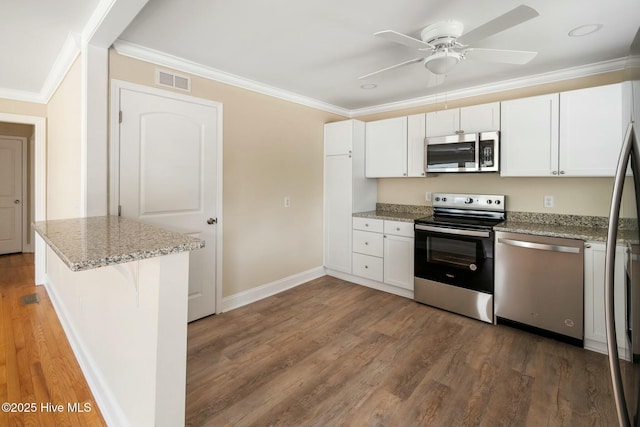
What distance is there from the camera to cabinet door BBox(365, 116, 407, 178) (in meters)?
3.79

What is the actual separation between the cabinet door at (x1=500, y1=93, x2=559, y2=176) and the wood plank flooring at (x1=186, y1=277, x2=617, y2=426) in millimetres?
1541

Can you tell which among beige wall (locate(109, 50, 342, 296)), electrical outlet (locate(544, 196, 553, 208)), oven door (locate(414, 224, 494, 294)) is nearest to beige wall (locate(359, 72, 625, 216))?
electrical outlet (locate(544, 196, 553, 208))

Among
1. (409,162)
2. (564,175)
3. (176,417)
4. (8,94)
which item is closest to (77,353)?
(176,417)

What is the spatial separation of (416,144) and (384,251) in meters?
1.35

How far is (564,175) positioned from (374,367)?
7.82 feet

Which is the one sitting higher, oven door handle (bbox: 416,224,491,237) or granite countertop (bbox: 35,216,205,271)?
granite countertop (bbox: 35,216,205,271)

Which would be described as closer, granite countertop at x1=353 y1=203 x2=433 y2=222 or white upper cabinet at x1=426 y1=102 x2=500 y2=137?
white upper cabinet at x1=426 y1=102 x2=500 y2=137

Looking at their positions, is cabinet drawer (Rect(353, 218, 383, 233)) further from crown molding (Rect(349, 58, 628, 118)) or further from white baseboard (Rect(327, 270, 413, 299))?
crown molding (Rect(349, 58, 628, 118))

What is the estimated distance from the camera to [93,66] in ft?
7.27

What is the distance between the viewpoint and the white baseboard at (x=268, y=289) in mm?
3214

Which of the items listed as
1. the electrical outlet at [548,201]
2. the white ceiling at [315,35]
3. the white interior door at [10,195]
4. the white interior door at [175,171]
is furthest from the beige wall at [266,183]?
the white interior door at [10,195]

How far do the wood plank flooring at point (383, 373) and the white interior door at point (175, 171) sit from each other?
0.60m

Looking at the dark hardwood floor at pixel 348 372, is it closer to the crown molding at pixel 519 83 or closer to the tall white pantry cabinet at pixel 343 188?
the tall white pantry cabinet at pixel 343 188

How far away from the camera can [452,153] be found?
10.8 feet
